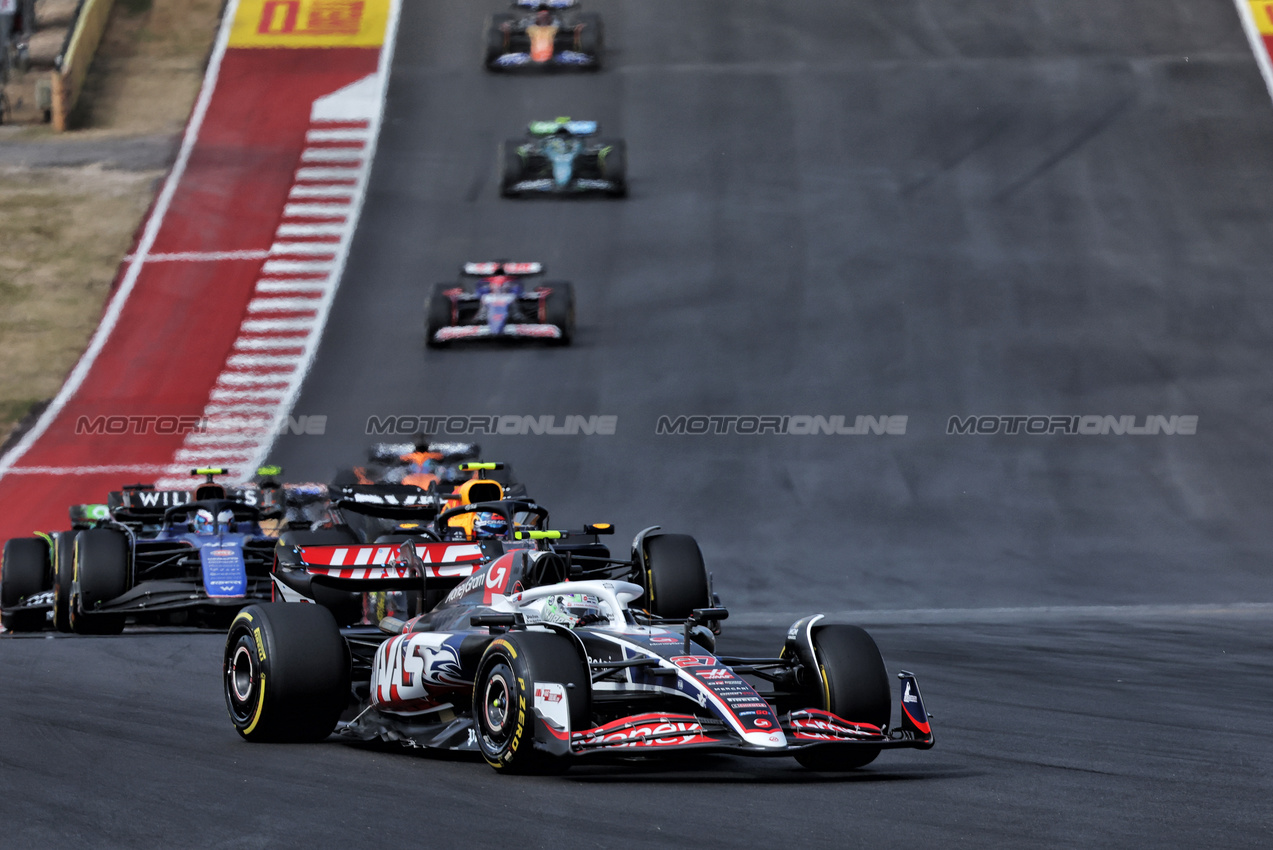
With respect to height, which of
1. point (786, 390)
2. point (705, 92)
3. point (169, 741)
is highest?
point (705, 92)

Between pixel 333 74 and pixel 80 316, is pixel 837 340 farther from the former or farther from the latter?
pixel 333 74

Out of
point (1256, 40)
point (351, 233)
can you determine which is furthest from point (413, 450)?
point (1256, 40)

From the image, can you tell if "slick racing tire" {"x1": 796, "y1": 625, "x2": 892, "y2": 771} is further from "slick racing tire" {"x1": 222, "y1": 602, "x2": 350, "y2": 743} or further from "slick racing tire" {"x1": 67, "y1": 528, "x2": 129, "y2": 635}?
"slick racing tire" {"x1": 67, "y1": 528, "x2": 129, "y2": 635}

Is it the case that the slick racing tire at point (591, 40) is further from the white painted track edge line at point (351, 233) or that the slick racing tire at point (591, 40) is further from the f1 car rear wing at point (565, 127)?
the f1 car rear wing at point (565, 127)

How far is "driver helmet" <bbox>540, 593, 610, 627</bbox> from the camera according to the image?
8.24 m

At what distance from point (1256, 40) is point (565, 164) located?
1538cm

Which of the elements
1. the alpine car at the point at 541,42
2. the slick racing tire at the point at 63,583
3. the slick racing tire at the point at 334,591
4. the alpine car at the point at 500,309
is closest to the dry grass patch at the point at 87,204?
the alpine car at the point at 500,309

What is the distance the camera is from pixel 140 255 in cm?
2816

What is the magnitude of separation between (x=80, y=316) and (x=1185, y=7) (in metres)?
23.9

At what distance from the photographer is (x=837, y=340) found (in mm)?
24625

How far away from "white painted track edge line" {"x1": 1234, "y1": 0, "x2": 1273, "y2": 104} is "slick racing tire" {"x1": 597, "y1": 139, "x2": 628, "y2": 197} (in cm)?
1303

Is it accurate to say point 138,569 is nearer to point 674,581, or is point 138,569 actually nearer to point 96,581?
point 96,581

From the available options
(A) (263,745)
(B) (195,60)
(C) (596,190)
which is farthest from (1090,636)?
(B) (195,60)

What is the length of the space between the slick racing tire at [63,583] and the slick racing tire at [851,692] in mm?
9473
